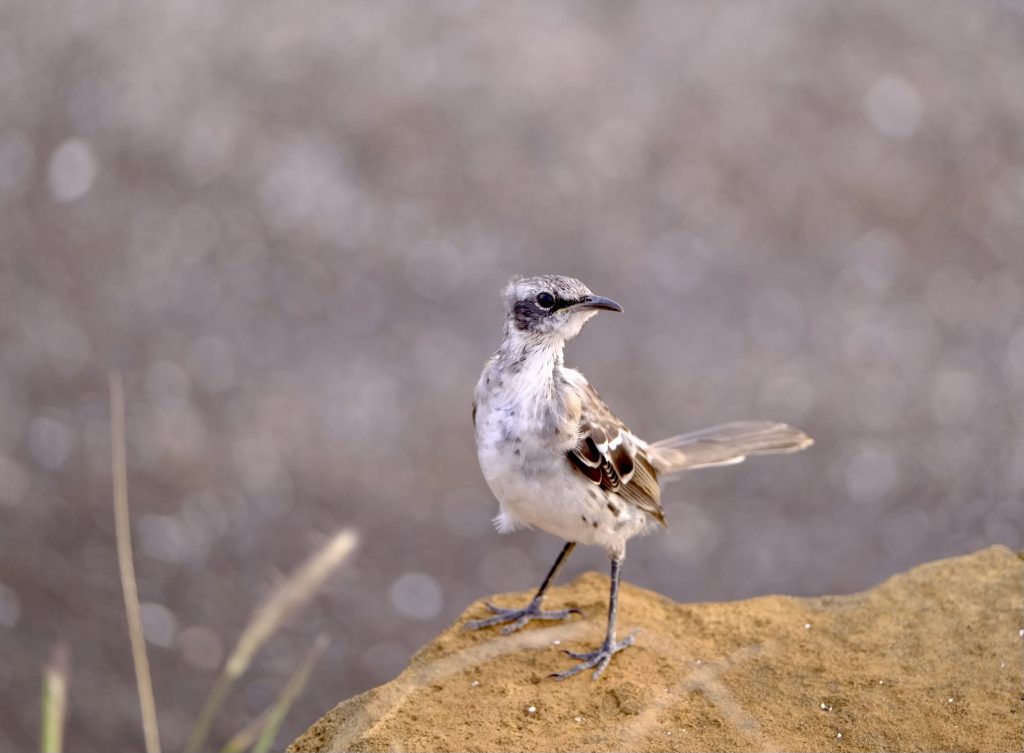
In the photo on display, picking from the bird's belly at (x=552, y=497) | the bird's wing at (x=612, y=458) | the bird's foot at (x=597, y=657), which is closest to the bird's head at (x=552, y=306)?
the bird's wing at (x=612, y=458)

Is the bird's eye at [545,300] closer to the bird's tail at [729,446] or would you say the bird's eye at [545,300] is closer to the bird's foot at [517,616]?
the bird's tail at [729,446]

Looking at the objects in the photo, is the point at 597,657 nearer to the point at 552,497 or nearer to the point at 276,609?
the point at 552,497

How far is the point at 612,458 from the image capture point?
5191 millimetres

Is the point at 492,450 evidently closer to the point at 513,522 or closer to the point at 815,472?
the point at 513,522

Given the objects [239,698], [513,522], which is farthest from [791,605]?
[239,698]

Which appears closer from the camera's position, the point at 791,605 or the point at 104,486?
the point at 791,605

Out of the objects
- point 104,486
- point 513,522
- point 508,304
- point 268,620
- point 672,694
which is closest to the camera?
point 268,620

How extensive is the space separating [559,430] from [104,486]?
19.7 feet

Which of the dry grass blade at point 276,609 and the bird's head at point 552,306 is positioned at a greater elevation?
the bird's head at point 552,306

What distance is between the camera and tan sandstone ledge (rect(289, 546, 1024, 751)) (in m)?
4.43

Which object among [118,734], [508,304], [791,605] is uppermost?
[508,304]

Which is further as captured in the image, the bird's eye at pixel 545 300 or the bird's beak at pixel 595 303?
the bird's eye at pixel 545 300

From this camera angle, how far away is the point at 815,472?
9.87 meters

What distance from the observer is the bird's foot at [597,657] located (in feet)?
16.2
